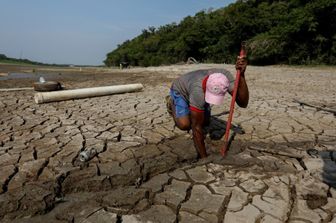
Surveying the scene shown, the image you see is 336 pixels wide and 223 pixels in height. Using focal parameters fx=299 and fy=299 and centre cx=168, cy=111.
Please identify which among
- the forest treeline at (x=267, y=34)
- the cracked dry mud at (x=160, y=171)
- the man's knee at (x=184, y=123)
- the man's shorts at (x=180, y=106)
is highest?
the forest treeline at (x=267, y=34)

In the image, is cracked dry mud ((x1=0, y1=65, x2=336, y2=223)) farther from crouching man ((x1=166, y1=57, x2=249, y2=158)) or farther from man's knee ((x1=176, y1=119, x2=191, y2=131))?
crouching man ((x1=166, y1=57, x2=249, y2=158))

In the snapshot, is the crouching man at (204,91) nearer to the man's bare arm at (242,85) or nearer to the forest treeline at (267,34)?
the man's bare arm at (242,85)

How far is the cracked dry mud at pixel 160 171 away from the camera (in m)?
2.06

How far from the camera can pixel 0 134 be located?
349 cm

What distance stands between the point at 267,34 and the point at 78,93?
46.6 feet

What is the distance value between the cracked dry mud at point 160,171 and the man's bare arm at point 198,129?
0.33 feet

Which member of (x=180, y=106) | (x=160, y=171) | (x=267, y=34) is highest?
(x=267, y=34)

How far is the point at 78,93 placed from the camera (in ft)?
18.2

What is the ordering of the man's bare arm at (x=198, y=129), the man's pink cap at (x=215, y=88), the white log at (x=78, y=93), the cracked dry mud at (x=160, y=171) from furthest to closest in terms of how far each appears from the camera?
the white log at (x=78, y=93) → the man's bare arm at (x=198, y=129) → the man's pink cap at (x=215, y=88) → the cracked dry mud at (x=160, y=171)

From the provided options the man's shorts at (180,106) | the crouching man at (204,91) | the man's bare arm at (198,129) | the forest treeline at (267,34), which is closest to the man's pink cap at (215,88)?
the crouching man at (204,91)

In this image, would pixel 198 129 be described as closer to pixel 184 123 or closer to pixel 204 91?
pixel 204 91

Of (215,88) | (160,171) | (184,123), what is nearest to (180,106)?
(184,123)

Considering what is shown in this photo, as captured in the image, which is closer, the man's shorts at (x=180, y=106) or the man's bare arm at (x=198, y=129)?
the man's bare arm at (x=198, y=129)

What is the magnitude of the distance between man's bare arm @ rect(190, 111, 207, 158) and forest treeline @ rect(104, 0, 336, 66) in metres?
13.6
